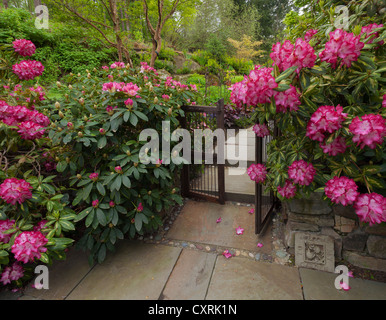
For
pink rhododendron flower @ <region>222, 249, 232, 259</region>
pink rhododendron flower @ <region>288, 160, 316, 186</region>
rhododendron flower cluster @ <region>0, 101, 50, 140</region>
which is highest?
rhododendron flower cluster @ <region>0, 101, 50, 140</region>

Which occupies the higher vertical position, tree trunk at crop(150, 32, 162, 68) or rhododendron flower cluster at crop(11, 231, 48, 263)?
tree trunk at crop(150, 32, 162, 68)

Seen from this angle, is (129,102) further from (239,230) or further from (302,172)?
(239,230)

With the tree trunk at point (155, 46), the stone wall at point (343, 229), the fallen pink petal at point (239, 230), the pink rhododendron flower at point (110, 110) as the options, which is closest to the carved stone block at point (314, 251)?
the stone wall at point (343, 229)

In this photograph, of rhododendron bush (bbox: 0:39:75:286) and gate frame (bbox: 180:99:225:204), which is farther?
gate frame (bbox: 180:99:225:204)

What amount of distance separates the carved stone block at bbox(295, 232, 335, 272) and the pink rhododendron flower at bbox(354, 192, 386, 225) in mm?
541

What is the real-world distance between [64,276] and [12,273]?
1.04 ft

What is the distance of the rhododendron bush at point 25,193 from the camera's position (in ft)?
4.56

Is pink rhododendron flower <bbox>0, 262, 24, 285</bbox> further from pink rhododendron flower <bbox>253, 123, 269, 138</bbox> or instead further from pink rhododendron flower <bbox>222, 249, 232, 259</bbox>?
pink rhododendron flower <bbox>253, 123, 269, 138</bbox>

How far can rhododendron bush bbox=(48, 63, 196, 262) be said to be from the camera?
1693 mm

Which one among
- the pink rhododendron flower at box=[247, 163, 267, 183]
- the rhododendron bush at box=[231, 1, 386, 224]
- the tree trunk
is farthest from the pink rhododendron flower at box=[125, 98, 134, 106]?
the tree trunk

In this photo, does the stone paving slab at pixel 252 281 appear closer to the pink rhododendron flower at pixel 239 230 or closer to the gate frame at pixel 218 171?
the pink rhododendron flower at pixel 239 230

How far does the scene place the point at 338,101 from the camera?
1.45 metres

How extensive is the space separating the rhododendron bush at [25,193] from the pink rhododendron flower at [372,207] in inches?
64.5
